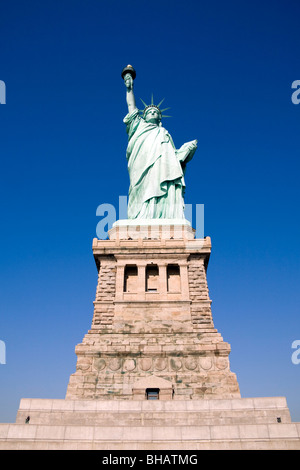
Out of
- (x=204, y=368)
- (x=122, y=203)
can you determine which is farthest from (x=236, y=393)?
(x=122, y=203)

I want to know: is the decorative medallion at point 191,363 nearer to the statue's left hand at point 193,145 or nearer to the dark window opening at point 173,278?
the dark window opening at point 173,278

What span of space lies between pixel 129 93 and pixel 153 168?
7743 millimetres

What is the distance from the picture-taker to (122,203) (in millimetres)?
25875

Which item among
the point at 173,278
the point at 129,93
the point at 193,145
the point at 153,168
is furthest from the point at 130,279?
the point at 129,93

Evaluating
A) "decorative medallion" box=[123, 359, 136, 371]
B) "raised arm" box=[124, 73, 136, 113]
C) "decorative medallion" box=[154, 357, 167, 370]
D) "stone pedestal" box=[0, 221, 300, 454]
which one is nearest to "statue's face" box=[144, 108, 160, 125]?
"raised arm" box=[124, 73, 136, 113]

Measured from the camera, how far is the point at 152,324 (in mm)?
17484

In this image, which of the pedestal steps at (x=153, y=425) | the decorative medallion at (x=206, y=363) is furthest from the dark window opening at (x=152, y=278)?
the pedestal steps at (x=153, y=425)

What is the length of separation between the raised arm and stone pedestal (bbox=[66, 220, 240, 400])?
10930mm

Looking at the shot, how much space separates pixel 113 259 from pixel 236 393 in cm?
884

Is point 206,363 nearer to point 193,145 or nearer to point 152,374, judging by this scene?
point 152,374

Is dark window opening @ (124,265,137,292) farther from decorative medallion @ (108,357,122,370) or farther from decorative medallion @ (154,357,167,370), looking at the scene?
decorative medallion @ (154,357,167,370)

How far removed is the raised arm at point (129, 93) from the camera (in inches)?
1114

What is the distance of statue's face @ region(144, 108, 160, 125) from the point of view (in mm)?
28062
